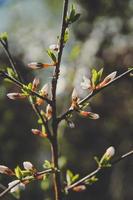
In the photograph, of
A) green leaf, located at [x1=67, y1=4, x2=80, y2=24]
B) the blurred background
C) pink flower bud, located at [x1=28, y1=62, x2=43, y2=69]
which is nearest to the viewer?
green leaf, located at [x1=67, y1=4, x2=80, y2=24]

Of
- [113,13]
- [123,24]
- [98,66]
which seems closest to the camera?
[113,13]

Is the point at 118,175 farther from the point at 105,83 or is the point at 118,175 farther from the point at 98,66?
the point at 105,83

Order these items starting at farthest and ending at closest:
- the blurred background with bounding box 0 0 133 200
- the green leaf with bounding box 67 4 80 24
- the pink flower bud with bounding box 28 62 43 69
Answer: the blurred background with bounding box 0 0 133 200 → the pink flower bud with bounding box 28 62 43 69 → the green leaf with bounding box 67 4 80 24

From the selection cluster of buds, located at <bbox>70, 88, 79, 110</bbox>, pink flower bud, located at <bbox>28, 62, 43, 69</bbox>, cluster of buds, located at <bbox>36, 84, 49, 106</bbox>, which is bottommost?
cluster of buds, located at <bbox>70, 88, 79, 110</bbox>

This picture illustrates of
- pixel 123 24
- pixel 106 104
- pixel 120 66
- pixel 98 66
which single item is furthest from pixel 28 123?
pixel 123 24

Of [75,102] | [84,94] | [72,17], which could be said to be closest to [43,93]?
[75,102]

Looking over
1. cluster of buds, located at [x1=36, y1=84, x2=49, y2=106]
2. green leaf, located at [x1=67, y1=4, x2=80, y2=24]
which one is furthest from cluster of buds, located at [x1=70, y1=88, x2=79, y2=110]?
green leaf, located at [x1=67, y1=4, x2=80, y2=24]

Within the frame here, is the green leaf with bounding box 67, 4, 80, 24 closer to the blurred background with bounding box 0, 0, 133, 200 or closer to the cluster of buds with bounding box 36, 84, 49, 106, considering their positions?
the cluster of buds with bounding box 36, 84, 49, 106

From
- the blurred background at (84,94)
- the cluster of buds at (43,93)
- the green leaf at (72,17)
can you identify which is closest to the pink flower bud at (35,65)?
the cluster of buds at (43,93)
